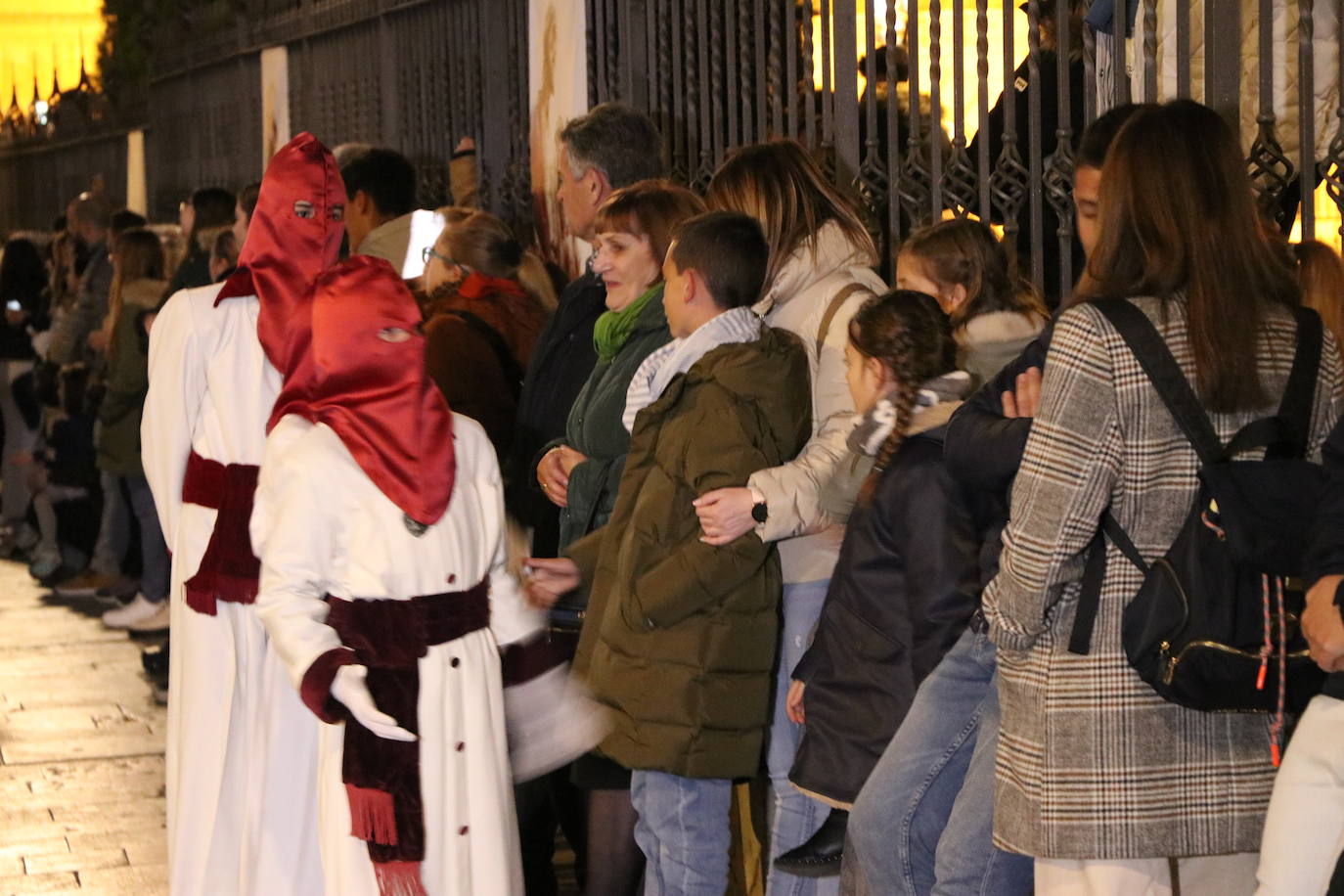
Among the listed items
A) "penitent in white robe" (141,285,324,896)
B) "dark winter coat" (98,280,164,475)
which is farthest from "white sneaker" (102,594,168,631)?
"penitent in white robe" (141,285,324,896)

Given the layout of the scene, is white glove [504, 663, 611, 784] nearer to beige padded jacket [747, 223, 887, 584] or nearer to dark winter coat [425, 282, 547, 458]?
beige padded jacket [747, 223, 887, 584]

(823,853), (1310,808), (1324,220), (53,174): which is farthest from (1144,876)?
(53,174)

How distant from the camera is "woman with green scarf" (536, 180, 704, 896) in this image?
15.8ft

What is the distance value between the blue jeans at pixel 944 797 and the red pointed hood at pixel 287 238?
1960 mm

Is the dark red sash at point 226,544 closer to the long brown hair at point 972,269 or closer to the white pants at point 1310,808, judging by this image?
the long brown hair at point 972,269

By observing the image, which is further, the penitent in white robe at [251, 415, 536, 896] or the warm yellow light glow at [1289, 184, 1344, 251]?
the warm yellow light glow at [1289, 184, 1344, 251]

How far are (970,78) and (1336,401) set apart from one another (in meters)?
4.89

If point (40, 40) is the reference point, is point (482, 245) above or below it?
below

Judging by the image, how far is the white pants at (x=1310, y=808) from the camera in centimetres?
299

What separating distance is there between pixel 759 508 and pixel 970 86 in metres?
4.18

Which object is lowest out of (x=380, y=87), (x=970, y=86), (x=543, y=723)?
(x=543, y=723)

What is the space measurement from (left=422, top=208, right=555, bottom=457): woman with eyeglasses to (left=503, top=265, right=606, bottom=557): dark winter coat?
25 cm

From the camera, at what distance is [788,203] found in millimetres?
4730

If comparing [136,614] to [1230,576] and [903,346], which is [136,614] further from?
[1230,576]
